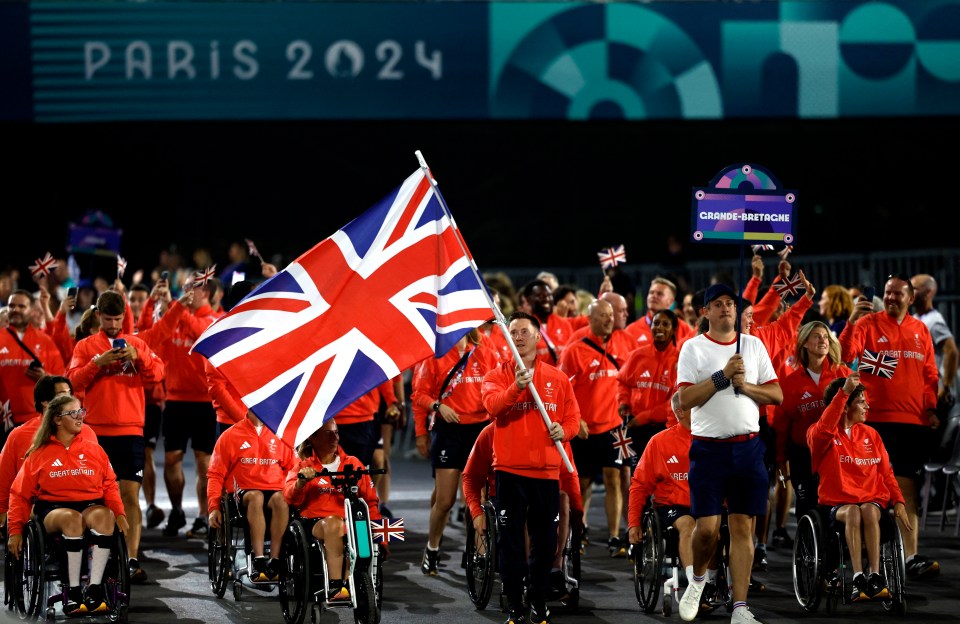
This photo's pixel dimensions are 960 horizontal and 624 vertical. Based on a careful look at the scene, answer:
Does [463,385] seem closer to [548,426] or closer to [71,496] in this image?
[548,426]

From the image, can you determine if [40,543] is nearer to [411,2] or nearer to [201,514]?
[201,514]

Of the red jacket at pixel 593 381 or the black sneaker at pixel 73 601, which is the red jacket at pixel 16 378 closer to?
the black sneaker at pixel 73 601

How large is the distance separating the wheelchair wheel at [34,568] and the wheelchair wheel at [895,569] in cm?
520

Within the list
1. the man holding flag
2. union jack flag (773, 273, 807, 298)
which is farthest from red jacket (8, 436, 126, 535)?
the man holding flag

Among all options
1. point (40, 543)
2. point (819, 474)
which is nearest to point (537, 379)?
point (819, 474)

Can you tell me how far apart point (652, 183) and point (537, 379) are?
1415cm

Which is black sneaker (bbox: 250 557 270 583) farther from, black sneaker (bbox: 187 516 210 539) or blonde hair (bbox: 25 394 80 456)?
black sneaker (bbox: 187 516 210 539)

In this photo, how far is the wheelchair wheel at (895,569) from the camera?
9664 millimetres

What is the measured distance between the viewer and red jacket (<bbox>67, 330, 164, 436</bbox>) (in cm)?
1148

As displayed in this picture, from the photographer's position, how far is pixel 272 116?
67.8 ft

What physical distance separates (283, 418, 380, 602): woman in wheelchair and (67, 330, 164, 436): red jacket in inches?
91.0

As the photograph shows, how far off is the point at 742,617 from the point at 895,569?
4.21 ft

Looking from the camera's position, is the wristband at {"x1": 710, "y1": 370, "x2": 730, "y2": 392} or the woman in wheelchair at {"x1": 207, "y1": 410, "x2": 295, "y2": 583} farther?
the woman in wheelchair at {"x1": 207, "y1": 410, "x2": 295, "y2": 583}

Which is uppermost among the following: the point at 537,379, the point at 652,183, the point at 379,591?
the point at 652,183
